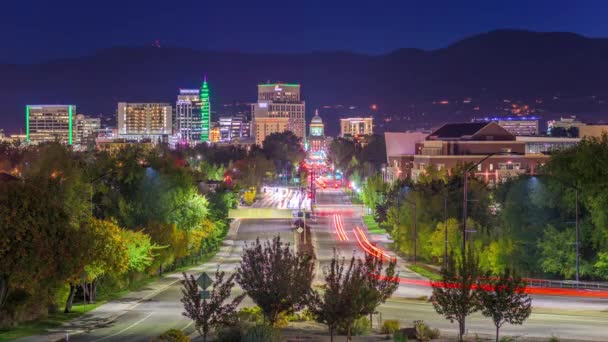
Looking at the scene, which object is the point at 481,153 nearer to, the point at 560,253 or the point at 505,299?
the point at 560,253

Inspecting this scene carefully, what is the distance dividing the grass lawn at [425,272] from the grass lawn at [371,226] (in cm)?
3339

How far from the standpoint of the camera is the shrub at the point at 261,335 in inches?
1258

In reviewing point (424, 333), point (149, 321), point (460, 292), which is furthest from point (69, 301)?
point (460, 292)

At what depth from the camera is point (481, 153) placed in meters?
151

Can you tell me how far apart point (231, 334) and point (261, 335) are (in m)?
2.34

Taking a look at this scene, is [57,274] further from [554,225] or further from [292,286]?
[554,225]

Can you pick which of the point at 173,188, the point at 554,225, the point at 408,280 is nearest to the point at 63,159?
the point at 173,188

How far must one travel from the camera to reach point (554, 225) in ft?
207

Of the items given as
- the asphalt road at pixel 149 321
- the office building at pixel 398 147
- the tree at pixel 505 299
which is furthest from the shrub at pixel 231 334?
the office building at pixel 398 147

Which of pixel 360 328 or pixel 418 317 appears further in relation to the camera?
pixel 418 317

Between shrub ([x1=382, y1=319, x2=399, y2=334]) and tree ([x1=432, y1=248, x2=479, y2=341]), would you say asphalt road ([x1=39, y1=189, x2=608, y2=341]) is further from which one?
tree ([x1=432, y1=248, x2=479, y2=341])

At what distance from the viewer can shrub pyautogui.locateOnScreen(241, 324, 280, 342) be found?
3195cm

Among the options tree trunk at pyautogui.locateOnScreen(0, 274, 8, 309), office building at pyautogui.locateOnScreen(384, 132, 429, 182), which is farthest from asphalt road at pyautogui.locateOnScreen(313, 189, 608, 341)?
office building at pyautogui.locateOnScreen(384, 132, 429, 182)

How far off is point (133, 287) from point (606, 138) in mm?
30823
